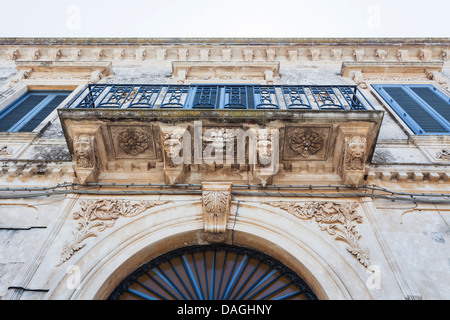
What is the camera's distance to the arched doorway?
3.87 metres

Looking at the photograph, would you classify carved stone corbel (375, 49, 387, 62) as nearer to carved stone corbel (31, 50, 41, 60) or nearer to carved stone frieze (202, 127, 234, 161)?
carved stone frieze (202, 127, 234, 161)

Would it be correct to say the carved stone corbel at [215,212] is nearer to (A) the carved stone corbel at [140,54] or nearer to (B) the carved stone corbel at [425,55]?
(A) the carved stone corbel at [140,54]

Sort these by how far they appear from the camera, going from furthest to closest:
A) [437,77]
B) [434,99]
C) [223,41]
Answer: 1. [223,41]
2. [437,77]
3. [434,99]

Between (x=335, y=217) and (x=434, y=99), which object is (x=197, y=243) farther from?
(x=434, y=99)

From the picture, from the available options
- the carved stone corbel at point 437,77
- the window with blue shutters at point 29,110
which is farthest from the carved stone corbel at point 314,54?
the window with blue shutters at point 29,110

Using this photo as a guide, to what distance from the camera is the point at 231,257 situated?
14.1 ft

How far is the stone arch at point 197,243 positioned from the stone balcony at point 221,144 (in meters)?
0.63

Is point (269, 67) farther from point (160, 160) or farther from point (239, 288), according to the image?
point (239, 288)

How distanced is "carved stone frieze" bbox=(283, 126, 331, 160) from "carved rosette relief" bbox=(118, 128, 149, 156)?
213 cm

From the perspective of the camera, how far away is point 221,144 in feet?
15.6

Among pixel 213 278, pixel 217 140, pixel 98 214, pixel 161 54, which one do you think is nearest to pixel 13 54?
pixel 161 54

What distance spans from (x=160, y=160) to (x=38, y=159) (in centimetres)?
204

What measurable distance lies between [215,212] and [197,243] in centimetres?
50
